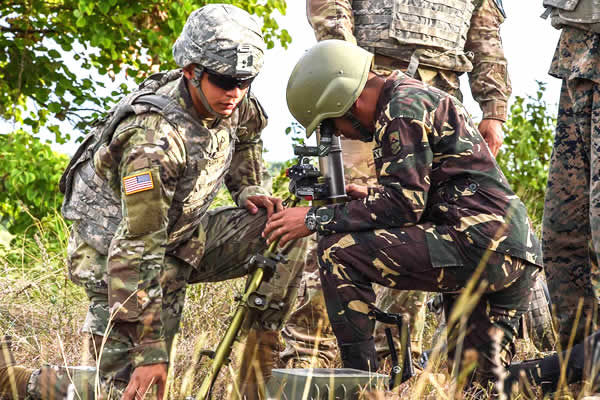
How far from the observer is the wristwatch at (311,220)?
11.3 feet

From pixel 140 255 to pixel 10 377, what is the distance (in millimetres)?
906

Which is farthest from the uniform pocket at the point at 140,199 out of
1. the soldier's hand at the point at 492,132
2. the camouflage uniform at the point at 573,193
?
the soldier's hand at the point at 492,132

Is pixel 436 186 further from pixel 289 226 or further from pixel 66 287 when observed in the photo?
pixel 66 287

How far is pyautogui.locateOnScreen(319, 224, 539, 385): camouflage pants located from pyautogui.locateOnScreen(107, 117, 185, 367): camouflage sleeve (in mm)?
697

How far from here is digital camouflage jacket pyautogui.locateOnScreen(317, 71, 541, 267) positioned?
3.24 meters

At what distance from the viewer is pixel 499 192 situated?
3.36 metres

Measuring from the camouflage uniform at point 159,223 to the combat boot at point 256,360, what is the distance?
0.16ft

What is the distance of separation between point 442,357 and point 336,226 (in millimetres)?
937

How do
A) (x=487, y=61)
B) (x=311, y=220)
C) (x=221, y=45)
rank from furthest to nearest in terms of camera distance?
(x=487, y=61)
(x=221, y=45)
(x=311, y=220)

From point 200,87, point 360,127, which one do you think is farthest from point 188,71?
point 360,127

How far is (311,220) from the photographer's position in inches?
136

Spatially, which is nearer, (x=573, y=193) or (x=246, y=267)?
(x=573, y=193)

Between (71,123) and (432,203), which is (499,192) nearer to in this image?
(432,203)

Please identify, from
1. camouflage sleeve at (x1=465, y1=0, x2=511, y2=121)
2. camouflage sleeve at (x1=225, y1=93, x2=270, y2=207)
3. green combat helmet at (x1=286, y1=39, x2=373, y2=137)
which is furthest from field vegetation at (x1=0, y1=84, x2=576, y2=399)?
camouflage sleeve at (x1=465, y1=0, x2=511, y2=121)
